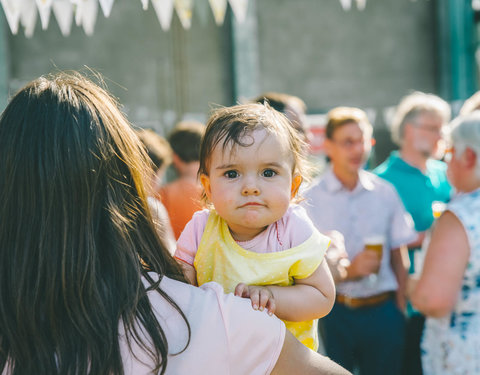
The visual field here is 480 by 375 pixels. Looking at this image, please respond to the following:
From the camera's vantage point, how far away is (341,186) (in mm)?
Answer: 3637

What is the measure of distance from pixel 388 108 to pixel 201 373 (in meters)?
8.22

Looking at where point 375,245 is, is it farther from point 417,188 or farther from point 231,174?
point 231,174

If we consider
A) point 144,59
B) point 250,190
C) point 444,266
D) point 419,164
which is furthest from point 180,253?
point 144,59

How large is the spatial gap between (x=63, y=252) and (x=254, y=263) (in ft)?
1.86

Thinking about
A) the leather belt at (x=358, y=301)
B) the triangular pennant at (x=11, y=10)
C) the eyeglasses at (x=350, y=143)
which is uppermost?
the triangular pennant at (x=11, y=10)

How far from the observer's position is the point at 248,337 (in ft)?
4.14

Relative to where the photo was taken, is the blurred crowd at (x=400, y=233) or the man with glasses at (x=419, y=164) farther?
the man with glasses at (x=419, y=164)

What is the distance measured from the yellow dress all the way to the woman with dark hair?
272 millimetres

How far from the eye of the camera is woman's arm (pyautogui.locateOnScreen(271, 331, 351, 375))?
4.29ft

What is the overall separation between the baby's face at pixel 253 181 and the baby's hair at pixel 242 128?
0.05ft

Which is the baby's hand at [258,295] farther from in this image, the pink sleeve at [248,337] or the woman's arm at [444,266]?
the woman's arm at [444,266]

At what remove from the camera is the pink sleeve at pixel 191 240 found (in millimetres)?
1704

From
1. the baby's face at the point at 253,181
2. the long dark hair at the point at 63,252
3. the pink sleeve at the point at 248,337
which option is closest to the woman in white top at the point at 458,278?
the baby's face at the point at 253,181

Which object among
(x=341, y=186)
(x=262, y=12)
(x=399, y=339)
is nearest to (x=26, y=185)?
(x=341, y=186)
